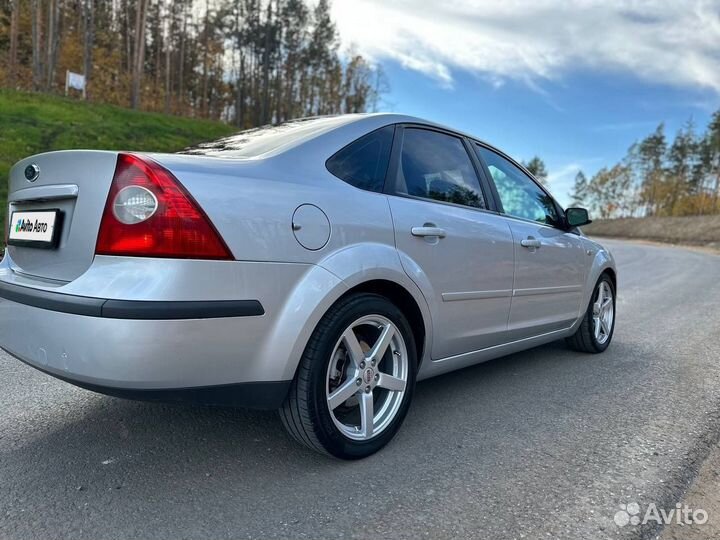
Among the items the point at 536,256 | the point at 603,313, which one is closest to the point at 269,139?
the point at 536,256

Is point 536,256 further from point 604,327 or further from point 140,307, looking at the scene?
point 140,307

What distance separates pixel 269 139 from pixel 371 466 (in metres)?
1.61

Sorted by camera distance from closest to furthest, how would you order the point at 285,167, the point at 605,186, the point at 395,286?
the point at 285,167 < the point at 395,286 < the point at 605,186

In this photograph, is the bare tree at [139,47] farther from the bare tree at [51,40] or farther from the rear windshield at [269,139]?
the rear windshield at [269,139]

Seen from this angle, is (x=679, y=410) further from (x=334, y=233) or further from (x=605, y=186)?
(x=605, y=186)

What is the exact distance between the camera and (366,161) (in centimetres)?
252

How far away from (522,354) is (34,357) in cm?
360

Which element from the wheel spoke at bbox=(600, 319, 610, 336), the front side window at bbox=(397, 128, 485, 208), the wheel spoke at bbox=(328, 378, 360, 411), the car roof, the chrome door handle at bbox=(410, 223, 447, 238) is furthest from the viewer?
the wheel spoke at bbox=(600, 319, 610, 336)

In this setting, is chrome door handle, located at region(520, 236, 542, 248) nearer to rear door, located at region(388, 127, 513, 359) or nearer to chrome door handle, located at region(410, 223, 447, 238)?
rear door, located at region(388, 127, 513, 359)

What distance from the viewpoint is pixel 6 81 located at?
2642cm

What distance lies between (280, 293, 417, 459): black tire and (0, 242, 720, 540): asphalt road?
0.45 feet

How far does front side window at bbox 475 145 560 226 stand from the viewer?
3.43 meters

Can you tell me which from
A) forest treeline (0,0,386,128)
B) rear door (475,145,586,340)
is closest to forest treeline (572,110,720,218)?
forest treeline (0,0,386,128)

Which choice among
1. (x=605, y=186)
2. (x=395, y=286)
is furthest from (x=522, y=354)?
(x=605, y=186)
